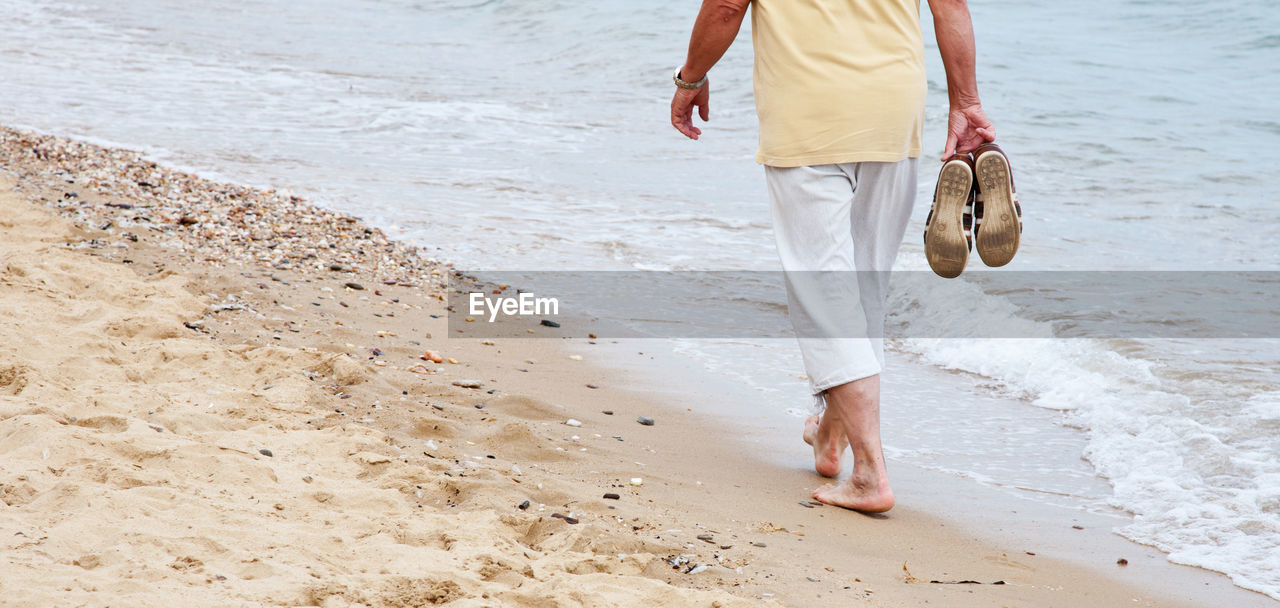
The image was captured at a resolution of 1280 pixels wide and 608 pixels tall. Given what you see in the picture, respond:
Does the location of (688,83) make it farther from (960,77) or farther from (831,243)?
(960,77)

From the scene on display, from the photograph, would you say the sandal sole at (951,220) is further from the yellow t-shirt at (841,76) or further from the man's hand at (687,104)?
the man's hand at (687,104)

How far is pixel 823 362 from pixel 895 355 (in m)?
2.03

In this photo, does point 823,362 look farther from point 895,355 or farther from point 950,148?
point 895,355

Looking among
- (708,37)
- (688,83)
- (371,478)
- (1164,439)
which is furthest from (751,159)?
(371,478)

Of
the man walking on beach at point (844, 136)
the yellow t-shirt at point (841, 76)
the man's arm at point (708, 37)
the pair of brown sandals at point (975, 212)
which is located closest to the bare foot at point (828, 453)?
the man walking on beach at point (844, 136)

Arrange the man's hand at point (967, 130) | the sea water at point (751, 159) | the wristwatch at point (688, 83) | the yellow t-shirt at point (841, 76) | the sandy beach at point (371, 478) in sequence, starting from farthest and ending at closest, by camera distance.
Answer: the sea water at point (751, 159) → the wristwatch at point (688, 83) → the man's hand at point (967, 130) → the yellow t-shirt at point (841, 76) → the sandy beach at point (371, 478)

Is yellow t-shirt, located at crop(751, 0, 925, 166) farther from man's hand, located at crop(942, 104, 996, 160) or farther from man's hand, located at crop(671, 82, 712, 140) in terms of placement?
man's hand, located at crop(671, 82, 712, 140)

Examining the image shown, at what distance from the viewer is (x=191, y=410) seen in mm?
2918

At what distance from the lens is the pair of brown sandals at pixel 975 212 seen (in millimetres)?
2795

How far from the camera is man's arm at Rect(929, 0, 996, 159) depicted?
2865 millimetres

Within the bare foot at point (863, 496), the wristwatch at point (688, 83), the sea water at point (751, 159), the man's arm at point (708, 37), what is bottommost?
the bare foot at point (863, 496)

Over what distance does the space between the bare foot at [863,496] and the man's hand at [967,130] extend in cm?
95

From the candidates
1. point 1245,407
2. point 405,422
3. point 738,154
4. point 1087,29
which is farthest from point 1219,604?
point 1087,29

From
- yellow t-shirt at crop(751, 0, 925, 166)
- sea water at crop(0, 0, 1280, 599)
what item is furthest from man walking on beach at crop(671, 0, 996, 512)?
sea water at crop(0, 0, 1280, 599)
